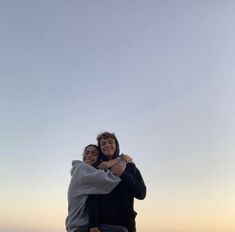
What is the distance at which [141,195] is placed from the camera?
291 inches

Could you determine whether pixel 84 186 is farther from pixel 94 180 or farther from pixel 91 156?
pixel 91 156

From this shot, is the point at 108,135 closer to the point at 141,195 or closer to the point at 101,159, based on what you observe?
the point at 101,159

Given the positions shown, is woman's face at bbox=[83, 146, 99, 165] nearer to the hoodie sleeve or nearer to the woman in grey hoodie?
the woman in grey hoodie

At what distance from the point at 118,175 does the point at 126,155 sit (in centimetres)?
60

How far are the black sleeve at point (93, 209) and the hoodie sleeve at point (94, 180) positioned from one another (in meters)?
0.10

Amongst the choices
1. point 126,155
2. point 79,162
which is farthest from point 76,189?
point 126,155

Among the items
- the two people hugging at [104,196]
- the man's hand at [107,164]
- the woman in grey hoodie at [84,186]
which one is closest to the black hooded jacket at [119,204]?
the two people hugging at [104,196]

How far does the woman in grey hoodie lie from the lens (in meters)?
7.21

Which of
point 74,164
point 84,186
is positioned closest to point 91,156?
point 74,164

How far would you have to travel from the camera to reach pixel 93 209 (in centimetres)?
712

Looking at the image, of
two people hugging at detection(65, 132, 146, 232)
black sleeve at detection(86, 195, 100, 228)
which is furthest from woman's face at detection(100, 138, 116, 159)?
black sleeve at detection(86, 195, 100, 228)

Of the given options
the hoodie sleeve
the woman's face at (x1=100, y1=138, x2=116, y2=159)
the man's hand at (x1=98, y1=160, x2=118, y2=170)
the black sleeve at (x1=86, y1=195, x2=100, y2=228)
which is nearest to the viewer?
the black sleeve at (x1=86, y1=195, x2=100, y2=228)

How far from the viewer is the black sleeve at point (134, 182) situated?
7.28 metres

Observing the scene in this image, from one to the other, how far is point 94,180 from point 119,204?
23.2 inches
